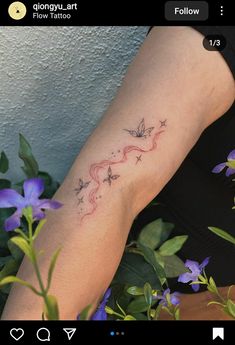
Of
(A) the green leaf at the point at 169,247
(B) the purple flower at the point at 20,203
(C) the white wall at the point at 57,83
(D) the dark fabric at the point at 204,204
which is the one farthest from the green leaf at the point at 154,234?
(B) the purple flower at the point at 20,203

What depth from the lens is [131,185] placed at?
0.86 m

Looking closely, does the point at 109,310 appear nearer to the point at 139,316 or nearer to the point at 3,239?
the point at 139,316

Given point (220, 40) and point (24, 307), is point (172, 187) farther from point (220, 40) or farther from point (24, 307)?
point (24, 307)

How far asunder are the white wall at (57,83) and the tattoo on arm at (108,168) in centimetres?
42

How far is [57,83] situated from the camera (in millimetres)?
1251

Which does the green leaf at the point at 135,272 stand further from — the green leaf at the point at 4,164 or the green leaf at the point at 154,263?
the green leaf at the point at 4,164

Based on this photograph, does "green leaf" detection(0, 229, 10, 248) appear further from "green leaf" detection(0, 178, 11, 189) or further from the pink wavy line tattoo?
the pink wavy line tattoo

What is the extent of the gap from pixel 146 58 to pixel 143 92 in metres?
0.07

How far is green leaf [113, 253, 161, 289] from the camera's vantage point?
0.94m

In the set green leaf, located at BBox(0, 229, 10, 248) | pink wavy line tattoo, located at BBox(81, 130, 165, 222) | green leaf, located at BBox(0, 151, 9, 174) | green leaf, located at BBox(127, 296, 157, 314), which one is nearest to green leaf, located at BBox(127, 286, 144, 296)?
green leaf, located at BBox(127, 296, 157, 314)

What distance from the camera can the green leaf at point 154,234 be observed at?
40.1 inches
